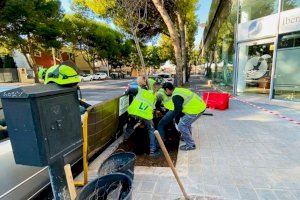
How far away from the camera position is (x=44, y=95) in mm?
2045

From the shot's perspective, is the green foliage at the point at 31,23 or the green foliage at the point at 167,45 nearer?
the green foliage at the point at 31,23

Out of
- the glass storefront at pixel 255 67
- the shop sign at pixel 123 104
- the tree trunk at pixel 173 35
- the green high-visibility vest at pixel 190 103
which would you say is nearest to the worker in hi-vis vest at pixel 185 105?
the green high-visibility vest at pixel 190 103

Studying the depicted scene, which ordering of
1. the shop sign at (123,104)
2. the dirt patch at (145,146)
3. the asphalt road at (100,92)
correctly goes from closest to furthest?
the dirt patch at (145,146)
the shop sign at (123,104)
the asphalt road at (100,92)

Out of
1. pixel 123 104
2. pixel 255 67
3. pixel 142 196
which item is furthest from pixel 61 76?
pixel 255 67

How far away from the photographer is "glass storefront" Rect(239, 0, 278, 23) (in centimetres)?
1036

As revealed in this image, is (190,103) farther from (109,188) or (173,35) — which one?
(173,35)

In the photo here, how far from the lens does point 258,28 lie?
35.6 ft

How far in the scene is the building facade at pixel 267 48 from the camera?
9609 mm

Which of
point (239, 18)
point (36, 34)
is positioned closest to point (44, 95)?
point (239, 18)

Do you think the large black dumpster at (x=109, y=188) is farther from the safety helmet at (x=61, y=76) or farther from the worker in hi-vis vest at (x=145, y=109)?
the worker in hi-vis vest at (x=145, y=109)

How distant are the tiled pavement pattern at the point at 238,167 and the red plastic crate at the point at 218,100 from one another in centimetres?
249

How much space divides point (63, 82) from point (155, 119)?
3220 mm

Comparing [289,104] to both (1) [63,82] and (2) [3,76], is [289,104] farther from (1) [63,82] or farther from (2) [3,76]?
(2) [3,76]

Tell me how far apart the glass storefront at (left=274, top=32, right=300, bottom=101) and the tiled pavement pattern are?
4513 millimetres
